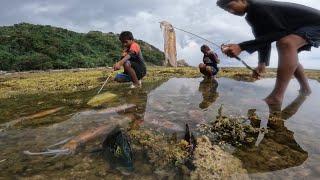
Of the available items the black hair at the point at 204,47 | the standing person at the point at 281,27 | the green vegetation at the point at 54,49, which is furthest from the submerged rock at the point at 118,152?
the green vegetation at the point at 54,49

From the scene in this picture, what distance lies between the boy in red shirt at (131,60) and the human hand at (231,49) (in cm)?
397

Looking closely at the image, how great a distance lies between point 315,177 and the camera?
3.74 meters

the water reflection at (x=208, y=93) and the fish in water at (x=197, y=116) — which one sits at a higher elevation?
the water reflection at (x=208, y=93)

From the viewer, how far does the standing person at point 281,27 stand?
702 cm

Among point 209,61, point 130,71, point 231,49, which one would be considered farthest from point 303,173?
point 209,61

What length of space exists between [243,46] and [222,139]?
2.71 metres

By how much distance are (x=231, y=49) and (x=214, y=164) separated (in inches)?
137

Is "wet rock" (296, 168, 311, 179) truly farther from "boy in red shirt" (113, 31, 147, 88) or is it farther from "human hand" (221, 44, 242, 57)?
"boy in red shirt" (113, 31, 147, 88)

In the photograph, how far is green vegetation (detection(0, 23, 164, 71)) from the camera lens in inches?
1156

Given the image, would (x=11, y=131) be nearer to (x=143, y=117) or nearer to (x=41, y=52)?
(x=143, y=117)

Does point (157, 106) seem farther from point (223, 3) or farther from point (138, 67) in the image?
point (138, 67)

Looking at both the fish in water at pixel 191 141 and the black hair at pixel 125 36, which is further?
the black hair at pixel 125 36

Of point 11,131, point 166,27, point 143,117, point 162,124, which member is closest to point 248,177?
point 162,124

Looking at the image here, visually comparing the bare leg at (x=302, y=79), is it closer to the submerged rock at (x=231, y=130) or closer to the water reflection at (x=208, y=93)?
the water reflection at (x=208, y=93)
